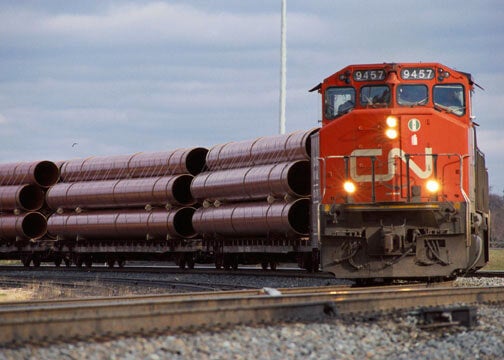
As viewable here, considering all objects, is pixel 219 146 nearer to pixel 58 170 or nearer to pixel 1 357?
pixel 58 170

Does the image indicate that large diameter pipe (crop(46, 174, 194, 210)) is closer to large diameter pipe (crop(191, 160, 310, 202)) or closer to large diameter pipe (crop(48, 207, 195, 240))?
large diameter pipe (crop(48, 207, 195, 240))

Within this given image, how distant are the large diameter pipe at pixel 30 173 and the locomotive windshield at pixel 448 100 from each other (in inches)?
880

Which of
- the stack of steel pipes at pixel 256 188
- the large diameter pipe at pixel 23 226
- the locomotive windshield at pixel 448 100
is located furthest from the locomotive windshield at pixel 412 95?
the large diameter pipe at pixel 23 226

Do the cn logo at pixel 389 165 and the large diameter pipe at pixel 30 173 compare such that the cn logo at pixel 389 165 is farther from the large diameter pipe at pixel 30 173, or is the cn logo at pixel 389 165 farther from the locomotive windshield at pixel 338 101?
the large diameter pipe at pixel 30 173

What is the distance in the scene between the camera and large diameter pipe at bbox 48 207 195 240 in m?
29.3

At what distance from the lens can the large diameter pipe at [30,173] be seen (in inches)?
1385

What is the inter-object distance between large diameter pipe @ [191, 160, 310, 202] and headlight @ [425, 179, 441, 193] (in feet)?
26.8

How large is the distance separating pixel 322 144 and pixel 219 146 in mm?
12638

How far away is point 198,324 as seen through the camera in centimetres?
832

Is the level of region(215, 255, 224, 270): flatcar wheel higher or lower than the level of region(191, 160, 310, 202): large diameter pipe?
lower

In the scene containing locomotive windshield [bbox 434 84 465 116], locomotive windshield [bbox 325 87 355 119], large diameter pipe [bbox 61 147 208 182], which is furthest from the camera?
large diameter pipe [bbox 61 147 208 182]

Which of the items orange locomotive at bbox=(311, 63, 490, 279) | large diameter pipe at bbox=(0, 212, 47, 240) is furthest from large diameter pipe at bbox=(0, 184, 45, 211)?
orange locomotive at bbox=(311, 63, 490, 279)

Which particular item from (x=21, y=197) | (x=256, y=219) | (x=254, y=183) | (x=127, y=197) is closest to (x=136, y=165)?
(x=127, y=197)

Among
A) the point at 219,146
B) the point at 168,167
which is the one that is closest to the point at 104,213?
the point at 168,167
